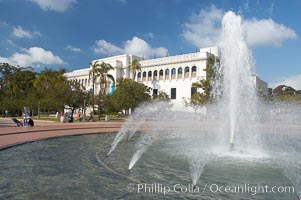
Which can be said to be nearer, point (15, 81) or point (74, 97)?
point (74, 97)

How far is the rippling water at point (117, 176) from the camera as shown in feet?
17.6

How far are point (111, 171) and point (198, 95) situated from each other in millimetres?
38012

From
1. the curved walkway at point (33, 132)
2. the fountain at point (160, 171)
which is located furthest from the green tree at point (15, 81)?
the fountain at point (160, 171)

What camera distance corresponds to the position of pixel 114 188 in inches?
223

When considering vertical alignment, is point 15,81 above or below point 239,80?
above

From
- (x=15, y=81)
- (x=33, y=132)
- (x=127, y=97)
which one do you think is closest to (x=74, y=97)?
(x=127, y=97)

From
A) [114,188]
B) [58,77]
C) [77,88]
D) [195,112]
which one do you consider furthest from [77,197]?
[58,77]

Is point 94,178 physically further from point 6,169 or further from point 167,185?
point 6,169

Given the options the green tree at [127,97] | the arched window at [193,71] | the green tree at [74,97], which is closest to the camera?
the green tree at [74,97]

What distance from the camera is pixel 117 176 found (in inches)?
261

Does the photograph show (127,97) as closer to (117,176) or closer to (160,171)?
(160,171)

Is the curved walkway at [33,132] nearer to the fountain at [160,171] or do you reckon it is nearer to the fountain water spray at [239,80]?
the fountain at [160,171]

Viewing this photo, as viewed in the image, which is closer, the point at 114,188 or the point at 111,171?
the point at 114,188

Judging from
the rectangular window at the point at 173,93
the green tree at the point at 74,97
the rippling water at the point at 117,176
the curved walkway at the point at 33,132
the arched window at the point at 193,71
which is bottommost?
the rippling water at the point at 117,176
